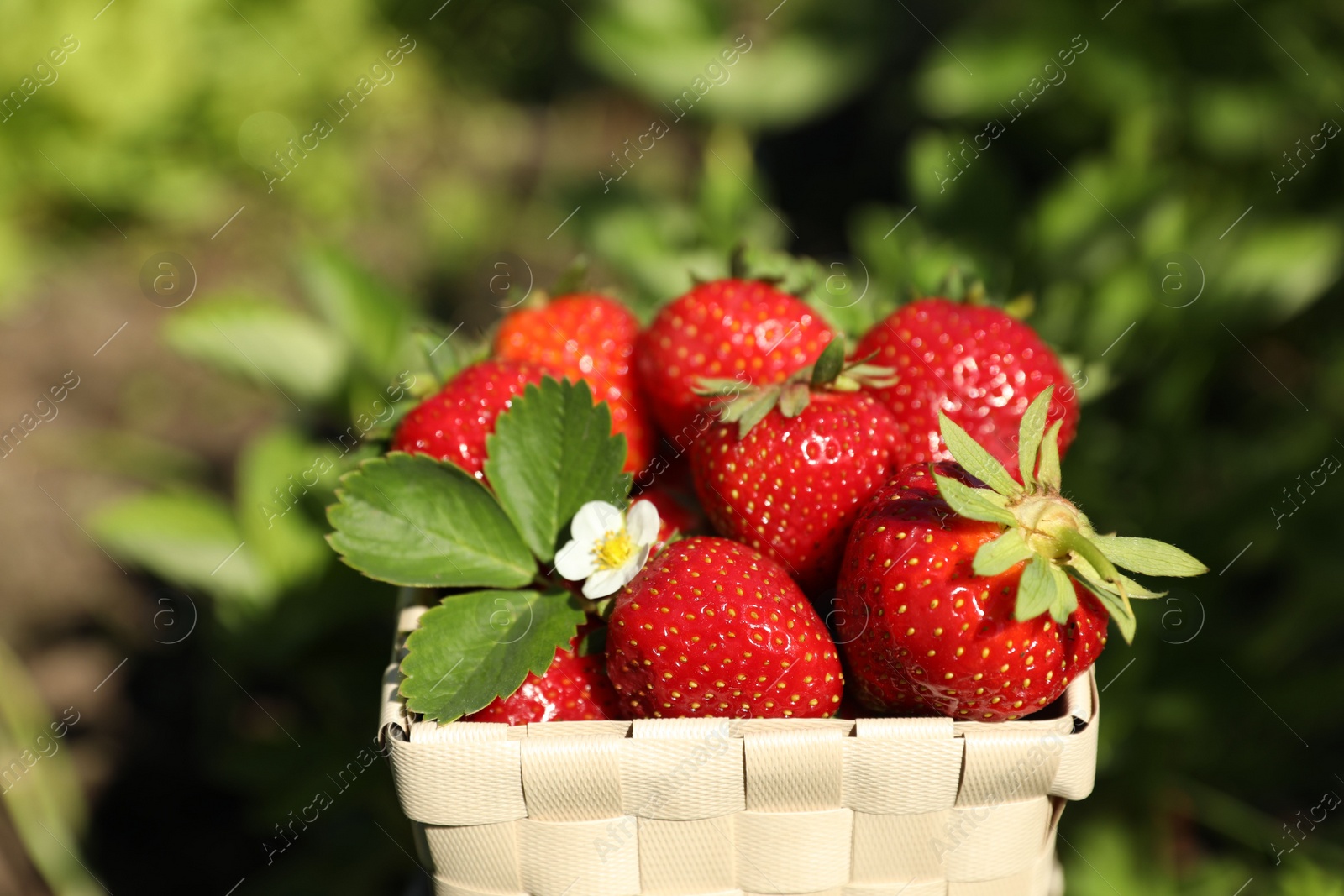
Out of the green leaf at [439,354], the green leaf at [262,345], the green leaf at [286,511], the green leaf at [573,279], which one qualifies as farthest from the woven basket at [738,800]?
the green leaf at [262,345]

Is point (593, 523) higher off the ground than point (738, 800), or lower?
higher

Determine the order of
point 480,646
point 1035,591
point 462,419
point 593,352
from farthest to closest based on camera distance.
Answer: point 593,352 < point 462,419 < point 480,646 < point 1035,591

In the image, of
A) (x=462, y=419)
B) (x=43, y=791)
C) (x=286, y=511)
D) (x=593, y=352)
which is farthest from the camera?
(x=43, y=791)

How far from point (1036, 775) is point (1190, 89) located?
145cm

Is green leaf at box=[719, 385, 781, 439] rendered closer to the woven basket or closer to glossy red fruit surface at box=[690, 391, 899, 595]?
glossy red fruit surface at box=[690, 391, 899, 595]

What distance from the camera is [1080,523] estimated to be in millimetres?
667

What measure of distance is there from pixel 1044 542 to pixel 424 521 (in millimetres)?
455

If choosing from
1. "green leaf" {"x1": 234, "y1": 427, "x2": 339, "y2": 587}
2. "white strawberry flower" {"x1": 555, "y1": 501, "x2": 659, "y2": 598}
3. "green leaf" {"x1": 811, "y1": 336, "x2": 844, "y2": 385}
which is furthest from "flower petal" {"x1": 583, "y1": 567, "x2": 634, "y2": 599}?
"green leaf" {"x1": 234, "y1": 427, "x2": 339, "y2": 587}

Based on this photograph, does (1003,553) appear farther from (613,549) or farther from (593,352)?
(593,352)

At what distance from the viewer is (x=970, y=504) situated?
0.65 meters

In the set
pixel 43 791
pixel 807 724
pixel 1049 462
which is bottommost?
pixel 43 791

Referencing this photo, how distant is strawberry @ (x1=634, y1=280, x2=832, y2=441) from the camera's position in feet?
2.89

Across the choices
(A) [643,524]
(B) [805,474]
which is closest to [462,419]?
(A) [643,524]

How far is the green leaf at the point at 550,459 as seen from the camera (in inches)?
31.9
